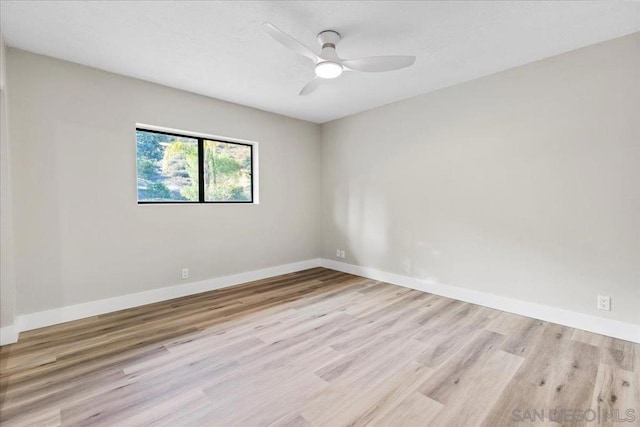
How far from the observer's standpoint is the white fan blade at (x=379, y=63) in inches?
88.1

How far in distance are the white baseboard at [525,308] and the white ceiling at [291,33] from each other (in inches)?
95.1

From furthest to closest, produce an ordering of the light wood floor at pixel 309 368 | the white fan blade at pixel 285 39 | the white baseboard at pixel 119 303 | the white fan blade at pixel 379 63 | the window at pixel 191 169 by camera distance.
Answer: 1. the window at pixel 191 169
2. the white baseboard at pixel 119 303
3. the white fan blade at pixel 379 63
4. the white fan blade at pixel 285 39
5. the light wood floor at pixel 309 368

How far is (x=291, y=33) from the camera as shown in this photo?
234cm

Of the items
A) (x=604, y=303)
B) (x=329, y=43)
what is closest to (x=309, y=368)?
(x=329, y=43)

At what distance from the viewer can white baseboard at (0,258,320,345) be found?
263cm

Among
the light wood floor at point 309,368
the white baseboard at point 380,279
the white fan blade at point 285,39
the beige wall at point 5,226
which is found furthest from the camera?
the white baseboard at point 380,279

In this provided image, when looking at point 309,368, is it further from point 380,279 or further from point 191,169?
point 191,169

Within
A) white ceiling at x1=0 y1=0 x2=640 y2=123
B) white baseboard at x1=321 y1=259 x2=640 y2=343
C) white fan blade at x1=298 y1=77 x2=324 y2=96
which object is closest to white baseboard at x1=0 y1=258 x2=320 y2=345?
white baseboard at x1=321 y1=259 x2=640 y2=343

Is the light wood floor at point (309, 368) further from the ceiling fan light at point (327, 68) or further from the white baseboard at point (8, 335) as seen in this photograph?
the ceiling fan light at point (327, 68)

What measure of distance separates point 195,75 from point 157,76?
0.43m

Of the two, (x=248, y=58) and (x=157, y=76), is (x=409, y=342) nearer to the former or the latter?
(x=248, y=58)

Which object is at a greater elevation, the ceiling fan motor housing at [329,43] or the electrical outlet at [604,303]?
the ceiling fan motor housing at [329,43]

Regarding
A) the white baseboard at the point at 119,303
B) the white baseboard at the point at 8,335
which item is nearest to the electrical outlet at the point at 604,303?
the white baseboard at the point at 119,303

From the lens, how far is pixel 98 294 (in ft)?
9.87
